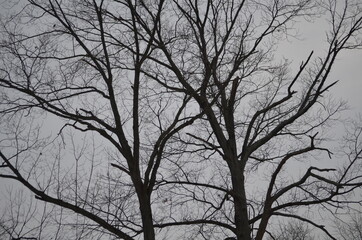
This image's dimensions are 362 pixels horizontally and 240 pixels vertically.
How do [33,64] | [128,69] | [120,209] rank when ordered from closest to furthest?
[33,64] → [120,209] → [128,69]

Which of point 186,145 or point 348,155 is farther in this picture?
point 186,145

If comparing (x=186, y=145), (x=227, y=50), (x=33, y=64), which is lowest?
(x=33, y=64)

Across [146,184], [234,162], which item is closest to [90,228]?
[146,184]

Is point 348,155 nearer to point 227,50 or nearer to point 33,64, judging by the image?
point 227,50

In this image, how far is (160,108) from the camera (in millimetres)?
6270

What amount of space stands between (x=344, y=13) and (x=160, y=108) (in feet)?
11.7

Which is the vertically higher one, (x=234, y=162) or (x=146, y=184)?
(x=234, y=162)

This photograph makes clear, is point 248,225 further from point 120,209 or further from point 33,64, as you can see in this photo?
point 33,64

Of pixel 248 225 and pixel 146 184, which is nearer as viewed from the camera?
pixel 146 184

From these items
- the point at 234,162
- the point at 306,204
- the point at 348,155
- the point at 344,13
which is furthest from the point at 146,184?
the point at 344,13

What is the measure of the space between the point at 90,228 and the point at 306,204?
375cm

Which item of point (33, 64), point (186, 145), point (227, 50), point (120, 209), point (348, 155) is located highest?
point (227, 50)

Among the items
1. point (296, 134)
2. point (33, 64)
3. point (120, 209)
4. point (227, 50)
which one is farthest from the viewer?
point (296, 134)

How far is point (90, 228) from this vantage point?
5391 millimetres
